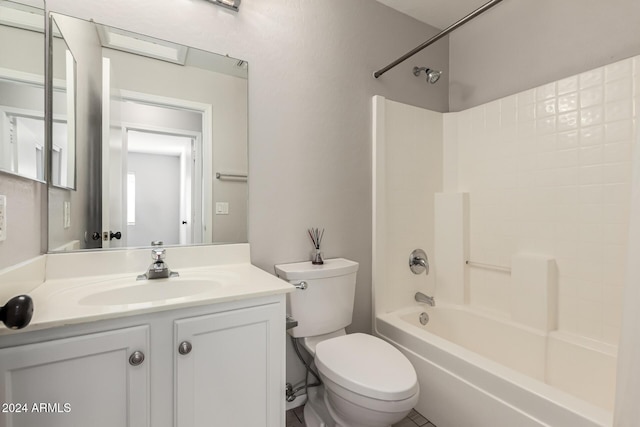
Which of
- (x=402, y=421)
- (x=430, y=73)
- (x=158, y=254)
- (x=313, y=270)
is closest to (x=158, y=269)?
(x=158, y=254)

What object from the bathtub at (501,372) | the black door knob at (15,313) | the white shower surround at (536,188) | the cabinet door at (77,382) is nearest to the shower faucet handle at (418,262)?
the white shower surround at (536,188)

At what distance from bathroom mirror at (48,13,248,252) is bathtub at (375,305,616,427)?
3.65 ft

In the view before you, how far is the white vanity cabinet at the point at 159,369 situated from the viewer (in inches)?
28.3

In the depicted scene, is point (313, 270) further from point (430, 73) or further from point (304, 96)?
point (430, 73)

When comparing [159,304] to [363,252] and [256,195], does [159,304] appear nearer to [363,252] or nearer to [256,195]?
[256,195]

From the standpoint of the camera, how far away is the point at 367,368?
1172 mm

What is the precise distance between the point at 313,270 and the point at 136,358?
0.81m

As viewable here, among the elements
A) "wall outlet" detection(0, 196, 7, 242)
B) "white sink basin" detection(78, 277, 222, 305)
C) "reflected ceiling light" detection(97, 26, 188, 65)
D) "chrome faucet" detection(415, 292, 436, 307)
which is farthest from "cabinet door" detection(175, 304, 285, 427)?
"chrome faucet" detection(415, 292, 436, 307)

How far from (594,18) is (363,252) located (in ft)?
5.90

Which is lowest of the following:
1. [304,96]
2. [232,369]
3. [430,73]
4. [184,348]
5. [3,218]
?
[232,369]

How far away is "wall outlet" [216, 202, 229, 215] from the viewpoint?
4.70 feet

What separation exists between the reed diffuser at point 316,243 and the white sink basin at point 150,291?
1.89 ft

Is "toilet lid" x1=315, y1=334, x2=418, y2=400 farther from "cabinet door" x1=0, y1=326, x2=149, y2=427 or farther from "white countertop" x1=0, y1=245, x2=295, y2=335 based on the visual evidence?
"cabinet door" x1=0, y1=326, x2=149, y2=427

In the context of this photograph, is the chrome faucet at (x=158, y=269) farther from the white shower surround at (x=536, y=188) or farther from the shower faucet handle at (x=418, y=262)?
the shower faucet handle at (x=418, y=262)
